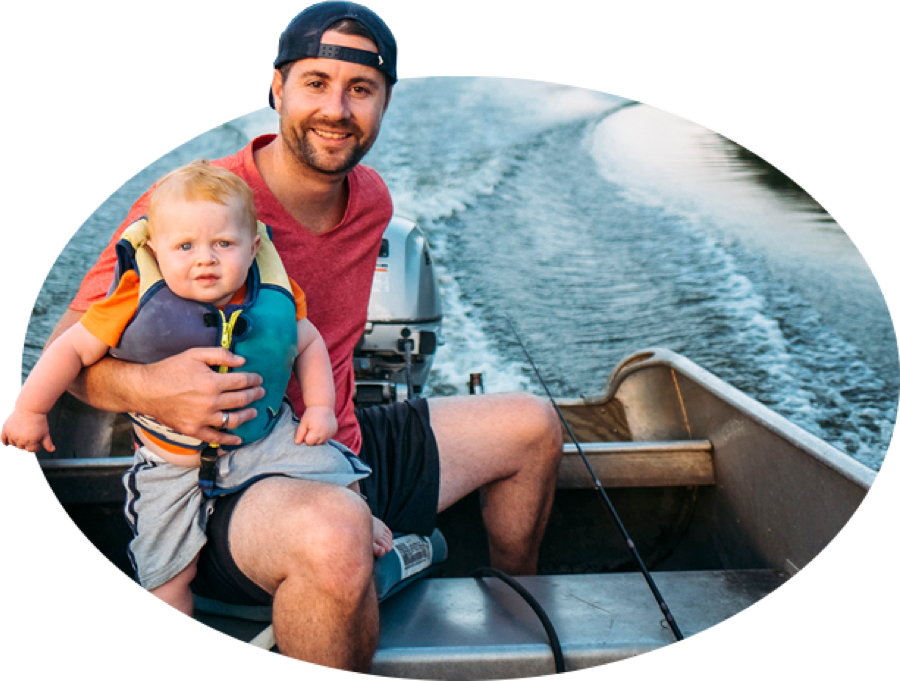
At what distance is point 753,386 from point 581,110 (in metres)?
3.27

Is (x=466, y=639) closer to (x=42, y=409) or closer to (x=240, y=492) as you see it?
(x=240, y=492)

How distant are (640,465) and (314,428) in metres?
1.02

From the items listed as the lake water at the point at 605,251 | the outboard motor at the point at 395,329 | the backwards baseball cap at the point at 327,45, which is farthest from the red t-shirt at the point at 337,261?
the lake water at the point at 605,251

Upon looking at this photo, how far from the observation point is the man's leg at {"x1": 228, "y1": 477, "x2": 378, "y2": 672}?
3.63ft

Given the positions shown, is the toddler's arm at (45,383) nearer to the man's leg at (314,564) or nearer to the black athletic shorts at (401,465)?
the man's leg at (314,564)

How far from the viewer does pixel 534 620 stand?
135 cm

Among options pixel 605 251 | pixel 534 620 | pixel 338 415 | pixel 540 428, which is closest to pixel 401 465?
pixel 338 415

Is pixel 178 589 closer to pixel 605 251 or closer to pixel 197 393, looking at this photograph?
pixel 197 393

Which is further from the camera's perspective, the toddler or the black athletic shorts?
the black athletic shorts

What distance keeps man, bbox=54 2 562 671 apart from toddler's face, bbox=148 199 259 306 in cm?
11

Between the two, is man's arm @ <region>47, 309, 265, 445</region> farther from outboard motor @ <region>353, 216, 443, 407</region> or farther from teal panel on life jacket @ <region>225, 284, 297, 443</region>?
outboard motor @ <region>353, 216, 443, 407</region>

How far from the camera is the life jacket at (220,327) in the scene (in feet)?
3.91

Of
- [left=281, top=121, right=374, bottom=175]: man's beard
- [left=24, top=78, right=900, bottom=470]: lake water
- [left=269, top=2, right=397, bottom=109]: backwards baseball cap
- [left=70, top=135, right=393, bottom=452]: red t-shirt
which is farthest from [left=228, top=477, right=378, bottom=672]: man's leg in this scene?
[left=24, top=78, right=900, bottom=470]: lake water

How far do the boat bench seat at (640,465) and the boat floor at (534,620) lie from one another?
0.40 metres
